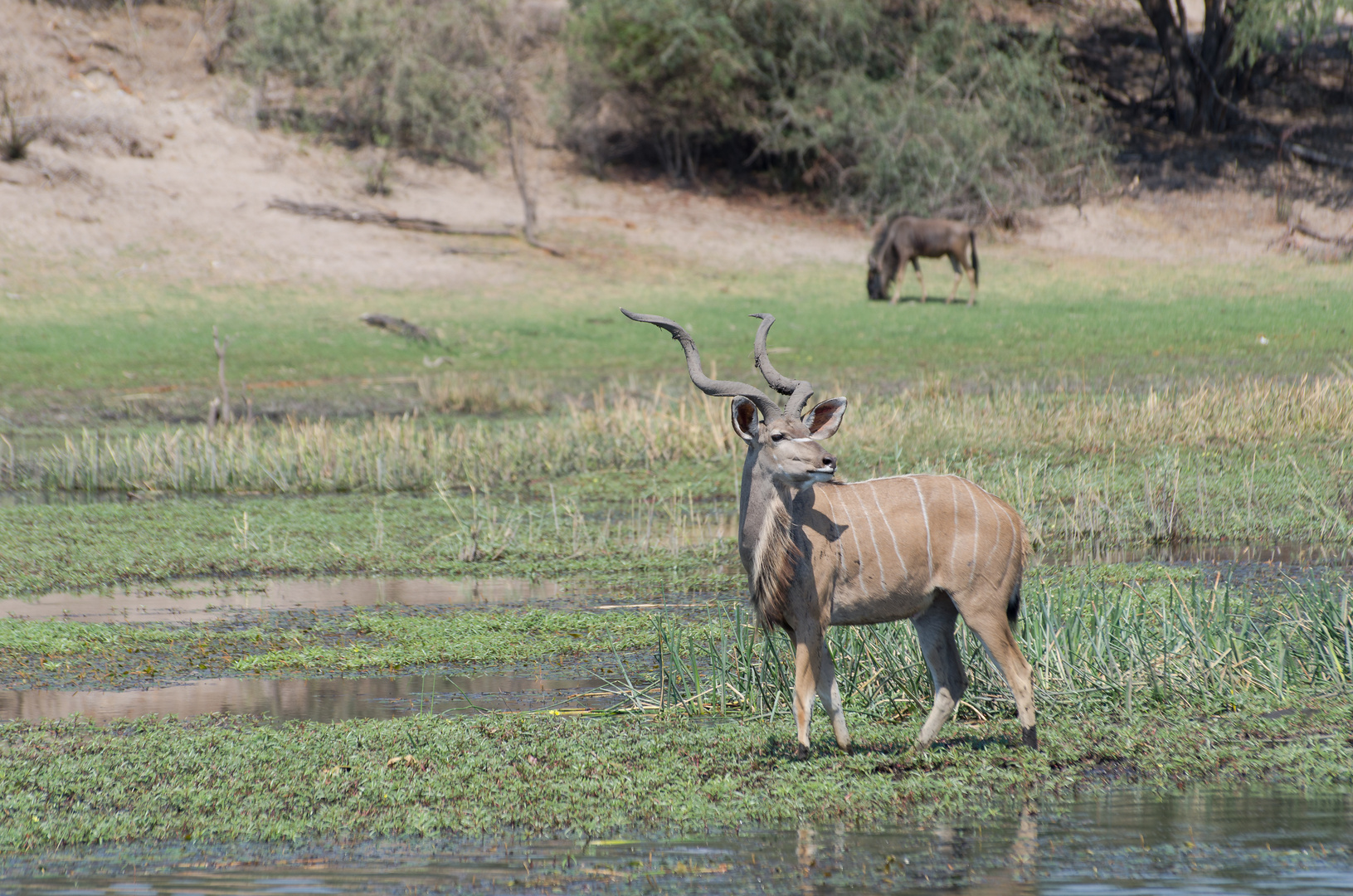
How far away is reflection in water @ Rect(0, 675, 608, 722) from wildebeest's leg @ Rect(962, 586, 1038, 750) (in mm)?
2178

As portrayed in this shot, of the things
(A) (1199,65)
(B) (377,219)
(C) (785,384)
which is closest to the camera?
(C) (785,384)

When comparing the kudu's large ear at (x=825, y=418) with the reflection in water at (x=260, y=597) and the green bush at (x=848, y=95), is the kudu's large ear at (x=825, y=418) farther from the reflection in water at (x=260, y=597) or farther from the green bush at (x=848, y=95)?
the green bush at (x=848, y=95)

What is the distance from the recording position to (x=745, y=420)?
6.21 meters

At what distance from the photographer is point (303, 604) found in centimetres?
1029

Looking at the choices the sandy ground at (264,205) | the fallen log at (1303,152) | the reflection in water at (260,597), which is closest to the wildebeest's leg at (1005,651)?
the reflection in water at (260,597)

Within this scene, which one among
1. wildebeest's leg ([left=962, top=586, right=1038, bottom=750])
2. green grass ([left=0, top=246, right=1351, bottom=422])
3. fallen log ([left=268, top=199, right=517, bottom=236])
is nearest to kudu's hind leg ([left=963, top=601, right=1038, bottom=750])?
wildebeest's leg ([left=962, top=586, right=1038, bottom=750])

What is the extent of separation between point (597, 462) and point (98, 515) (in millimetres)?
5092

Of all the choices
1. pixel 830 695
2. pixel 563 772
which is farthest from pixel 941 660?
pixel 563 772

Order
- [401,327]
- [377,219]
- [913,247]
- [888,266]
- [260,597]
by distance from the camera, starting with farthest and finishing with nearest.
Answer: [377,219]
[888,266]
[913,247]
[401,327]
[260,597]

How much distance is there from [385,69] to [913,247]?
12.9 m

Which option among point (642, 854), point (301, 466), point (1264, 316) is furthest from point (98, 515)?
point (1264, 316)

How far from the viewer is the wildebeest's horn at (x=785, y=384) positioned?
614 cm

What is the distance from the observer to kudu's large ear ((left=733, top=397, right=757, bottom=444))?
6.17 meters

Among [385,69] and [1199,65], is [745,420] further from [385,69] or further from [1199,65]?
[1199,65]
